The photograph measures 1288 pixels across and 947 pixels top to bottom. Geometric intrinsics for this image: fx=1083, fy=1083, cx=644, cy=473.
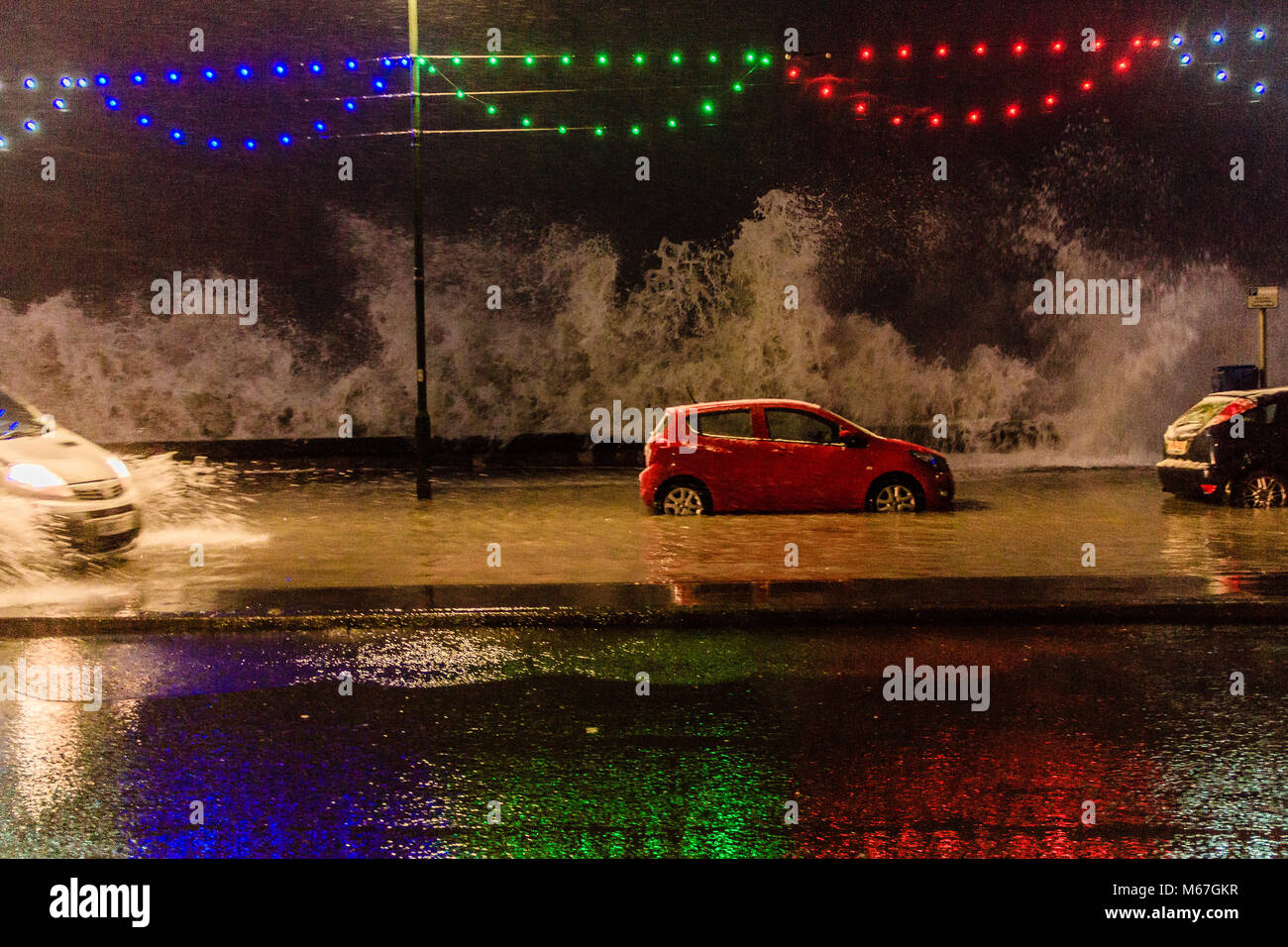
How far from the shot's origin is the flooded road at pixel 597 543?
981cm

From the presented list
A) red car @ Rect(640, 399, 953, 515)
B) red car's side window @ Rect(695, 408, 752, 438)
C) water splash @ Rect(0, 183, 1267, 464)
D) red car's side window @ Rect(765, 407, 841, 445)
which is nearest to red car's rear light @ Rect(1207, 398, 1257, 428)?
red car @ Rect(640, 399, 953, 515)

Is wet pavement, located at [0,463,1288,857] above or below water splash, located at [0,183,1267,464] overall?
below

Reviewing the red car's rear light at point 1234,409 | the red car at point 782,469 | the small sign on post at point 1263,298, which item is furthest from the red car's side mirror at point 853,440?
the small sign on post at point 1263,298

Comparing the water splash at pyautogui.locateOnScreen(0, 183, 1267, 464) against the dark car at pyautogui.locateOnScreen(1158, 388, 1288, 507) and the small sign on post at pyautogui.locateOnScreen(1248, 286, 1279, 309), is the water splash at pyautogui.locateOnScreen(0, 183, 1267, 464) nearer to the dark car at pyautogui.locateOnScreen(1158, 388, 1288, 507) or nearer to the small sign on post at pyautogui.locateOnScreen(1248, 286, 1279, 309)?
the small sign on post at pyautogui.locateOnScreen(1248, 286, 1279, 309)

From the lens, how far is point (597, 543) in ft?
39.4

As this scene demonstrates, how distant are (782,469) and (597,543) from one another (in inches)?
124

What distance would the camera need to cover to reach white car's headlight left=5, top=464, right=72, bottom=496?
9.73 meters

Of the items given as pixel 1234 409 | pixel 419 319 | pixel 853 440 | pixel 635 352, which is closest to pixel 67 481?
pixel 419 319

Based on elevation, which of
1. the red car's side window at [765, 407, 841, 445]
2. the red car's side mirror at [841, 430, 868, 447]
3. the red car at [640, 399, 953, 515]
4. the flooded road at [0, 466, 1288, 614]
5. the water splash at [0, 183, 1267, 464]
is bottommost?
the flooded road at [0, 466, 1288, 614]

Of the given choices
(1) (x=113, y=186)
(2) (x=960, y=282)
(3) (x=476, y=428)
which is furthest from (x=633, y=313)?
(1) (x=113, y=186)

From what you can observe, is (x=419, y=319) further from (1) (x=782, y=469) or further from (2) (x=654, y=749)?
(2) (x=654, y=749)

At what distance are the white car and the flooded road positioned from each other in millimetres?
388

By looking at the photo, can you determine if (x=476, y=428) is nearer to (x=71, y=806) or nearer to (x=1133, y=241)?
(x=1133, y=241)
